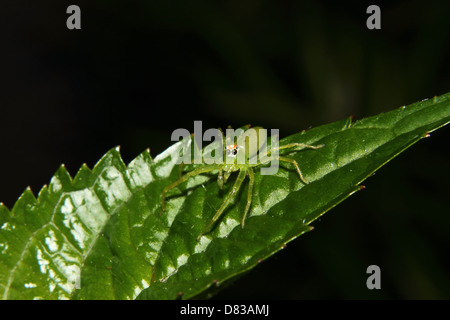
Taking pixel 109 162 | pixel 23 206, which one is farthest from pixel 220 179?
pixel 23 206

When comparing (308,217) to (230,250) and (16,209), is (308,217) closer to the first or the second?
(230,250)

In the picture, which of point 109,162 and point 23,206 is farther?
point 109,162

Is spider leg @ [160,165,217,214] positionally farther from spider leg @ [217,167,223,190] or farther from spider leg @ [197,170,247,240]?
spider leg @ [197,170,247,240]

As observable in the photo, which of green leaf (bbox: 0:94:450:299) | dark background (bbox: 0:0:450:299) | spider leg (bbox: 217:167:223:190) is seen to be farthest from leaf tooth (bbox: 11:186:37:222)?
dark background (bbox: 0:0:450:299)

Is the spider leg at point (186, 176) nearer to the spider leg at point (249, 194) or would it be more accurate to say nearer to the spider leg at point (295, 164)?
the spider leg at point (249, 194)

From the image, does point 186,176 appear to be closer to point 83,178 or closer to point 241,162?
point 241,162

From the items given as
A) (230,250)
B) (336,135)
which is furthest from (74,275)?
(336,135)

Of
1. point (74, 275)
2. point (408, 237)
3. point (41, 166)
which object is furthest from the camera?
point (41, 166)
